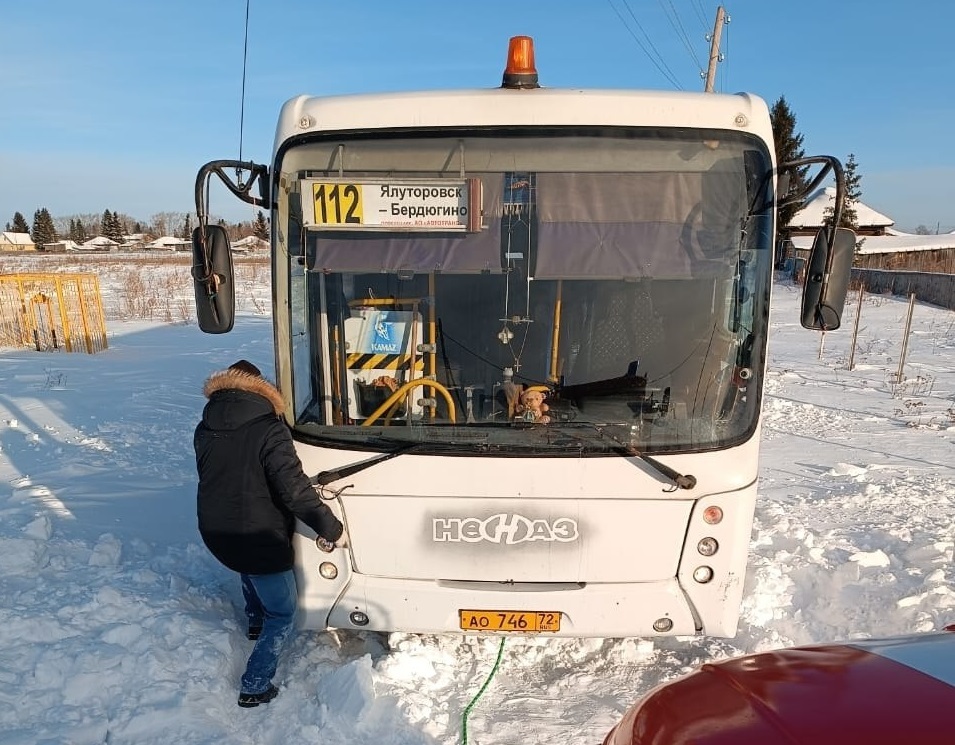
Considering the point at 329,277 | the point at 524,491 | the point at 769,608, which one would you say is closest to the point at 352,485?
the point at 524,491

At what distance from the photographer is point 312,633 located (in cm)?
411

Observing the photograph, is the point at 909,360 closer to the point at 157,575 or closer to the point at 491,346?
the point at 491,346

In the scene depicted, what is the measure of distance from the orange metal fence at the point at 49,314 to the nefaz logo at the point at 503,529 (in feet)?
46.8

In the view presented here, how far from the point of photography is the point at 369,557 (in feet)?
11.4

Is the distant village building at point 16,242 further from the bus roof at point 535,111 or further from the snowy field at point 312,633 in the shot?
the bus roof at point 535,111

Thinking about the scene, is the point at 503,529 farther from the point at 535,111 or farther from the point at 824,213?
the point at 824,213

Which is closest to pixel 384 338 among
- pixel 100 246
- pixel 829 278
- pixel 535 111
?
pixel 535 111

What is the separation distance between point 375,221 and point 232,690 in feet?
8.10

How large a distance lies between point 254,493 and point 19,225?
122m

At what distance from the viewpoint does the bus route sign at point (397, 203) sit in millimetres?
3383

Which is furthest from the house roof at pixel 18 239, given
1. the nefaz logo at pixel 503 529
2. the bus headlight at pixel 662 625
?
the bus headlight at pixel 662 625

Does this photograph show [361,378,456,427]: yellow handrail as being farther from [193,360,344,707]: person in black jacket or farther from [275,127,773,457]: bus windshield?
[193,360,344,707]: person in black jacket

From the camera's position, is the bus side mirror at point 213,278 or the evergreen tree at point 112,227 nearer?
the bus side mirror at point 213,278

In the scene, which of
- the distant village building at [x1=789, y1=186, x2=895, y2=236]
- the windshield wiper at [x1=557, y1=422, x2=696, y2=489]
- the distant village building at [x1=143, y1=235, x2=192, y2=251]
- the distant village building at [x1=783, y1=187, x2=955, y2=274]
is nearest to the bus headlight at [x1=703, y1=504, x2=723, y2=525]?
the windshield wiper at [x1=557, y1=422, x2=696, y2=489]
